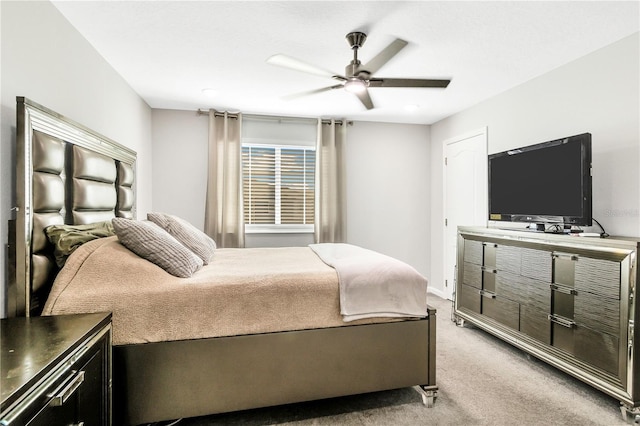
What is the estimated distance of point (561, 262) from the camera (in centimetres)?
229

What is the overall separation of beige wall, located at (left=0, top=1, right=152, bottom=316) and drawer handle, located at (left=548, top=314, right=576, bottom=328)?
3380mm

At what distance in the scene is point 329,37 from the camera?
2.29 metres

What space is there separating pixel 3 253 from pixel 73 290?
0.39 meters

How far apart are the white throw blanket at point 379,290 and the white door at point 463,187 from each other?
2.12m

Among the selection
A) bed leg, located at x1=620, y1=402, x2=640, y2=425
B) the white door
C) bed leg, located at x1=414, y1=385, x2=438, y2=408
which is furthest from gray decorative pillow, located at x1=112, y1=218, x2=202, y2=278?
the white door

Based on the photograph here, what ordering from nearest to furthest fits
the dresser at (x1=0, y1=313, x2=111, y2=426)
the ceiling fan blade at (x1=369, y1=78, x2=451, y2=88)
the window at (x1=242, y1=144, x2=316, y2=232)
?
the dresser at (x1=0, y1=313, x2=111, y2=426) → the ceiling fan blade at (x1=369, y1=78, x2=451, y2=88) → the window at (x1=242, y1=144, x2=316, y2=232)

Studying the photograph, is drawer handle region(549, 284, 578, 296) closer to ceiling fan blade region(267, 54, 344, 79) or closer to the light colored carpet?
the light colored carpet

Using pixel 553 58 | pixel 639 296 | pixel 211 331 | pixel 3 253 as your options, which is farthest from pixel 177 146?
pixel 639 296

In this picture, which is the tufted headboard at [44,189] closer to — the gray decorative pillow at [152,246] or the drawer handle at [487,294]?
the gray decorative pillow at [152,246]

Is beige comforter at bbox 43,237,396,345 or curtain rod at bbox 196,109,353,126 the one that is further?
curtain rod at bbox 196,109,353,126

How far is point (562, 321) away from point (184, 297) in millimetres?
2556

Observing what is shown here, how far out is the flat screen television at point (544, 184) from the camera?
7.57 feet

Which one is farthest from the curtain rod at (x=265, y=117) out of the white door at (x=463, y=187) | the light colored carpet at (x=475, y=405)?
the light colored carpet at (x=475, y=405)

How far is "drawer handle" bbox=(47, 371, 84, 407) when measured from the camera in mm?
980
